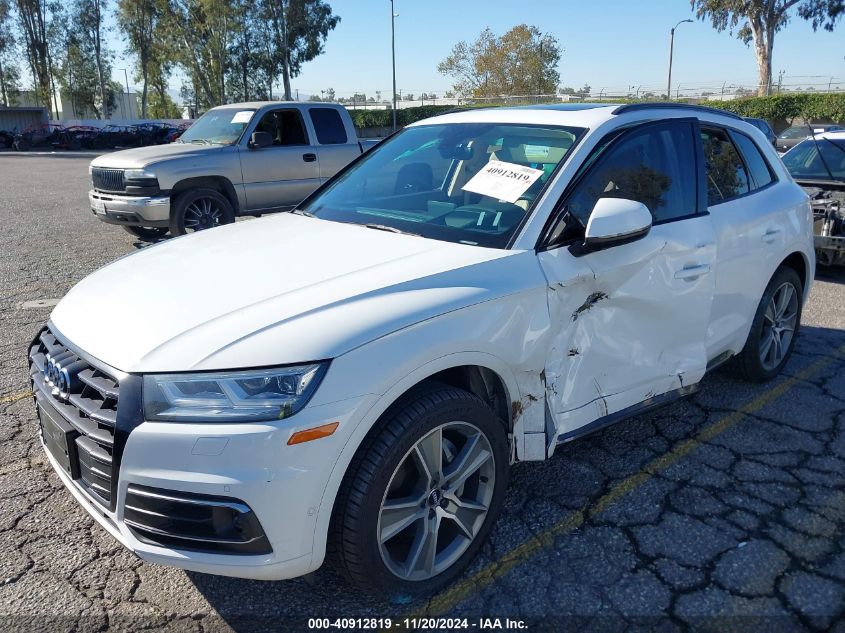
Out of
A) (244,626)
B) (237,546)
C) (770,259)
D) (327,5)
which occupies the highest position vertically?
(327,5)

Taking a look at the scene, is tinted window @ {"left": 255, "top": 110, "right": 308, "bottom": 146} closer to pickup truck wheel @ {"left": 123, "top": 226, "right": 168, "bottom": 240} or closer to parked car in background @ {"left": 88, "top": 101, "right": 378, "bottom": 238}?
parked car in background @ {"left": 88, "top": 101, "right": 378, "bottom": 238}

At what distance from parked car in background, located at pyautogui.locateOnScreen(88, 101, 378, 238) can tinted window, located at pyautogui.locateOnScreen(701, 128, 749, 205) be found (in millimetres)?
6883

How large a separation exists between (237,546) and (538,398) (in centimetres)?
132

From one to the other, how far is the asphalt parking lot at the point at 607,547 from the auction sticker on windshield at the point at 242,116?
6.32 metres

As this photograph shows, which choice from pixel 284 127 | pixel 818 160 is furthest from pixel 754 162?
pixel 284 127

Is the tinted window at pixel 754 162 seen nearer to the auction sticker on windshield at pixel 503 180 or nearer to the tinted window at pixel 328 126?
the auction sticker on windshield at pixel 503 180

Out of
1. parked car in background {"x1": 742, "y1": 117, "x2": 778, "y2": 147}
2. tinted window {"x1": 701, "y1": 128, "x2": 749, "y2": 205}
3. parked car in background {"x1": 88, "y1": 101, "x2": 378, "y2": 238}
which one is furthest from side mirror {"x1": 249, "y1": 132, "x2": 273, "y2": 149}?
tinted window {"x1": 701, "y1": 128, "x2": 749, "y2": 205}

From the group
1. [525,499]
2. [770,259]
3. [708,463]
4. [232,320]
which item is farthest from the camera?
[770,259]

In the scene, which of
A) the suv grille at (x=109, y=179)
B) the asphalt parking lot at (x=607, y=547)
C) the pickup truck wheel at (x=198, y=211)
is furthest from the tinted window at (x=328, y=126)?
the asphalt parking lot at (x=607, y=547)

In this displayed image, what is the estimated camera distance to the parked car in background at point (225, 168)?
29.0 feet

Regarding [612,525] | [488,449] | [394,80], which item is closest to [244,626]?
[488,449]

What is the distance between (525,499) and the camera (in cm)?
333

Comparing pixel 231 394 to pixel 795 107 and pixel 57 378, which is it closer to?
pixel 57 378

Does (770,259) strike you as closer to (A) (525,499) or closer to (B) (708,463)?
(B) (708,463)
